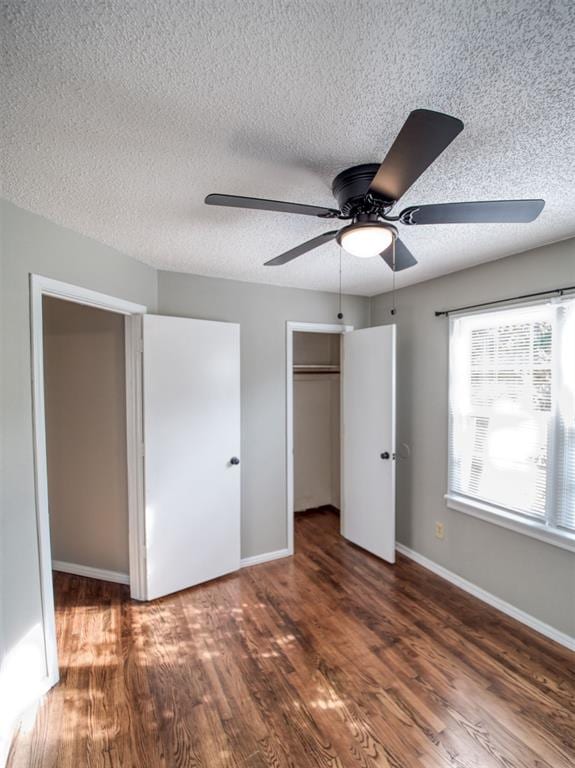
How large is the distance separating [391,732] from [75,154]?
8.91ft

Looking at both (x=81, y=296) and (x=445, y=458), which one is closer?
(x=81, y=296)

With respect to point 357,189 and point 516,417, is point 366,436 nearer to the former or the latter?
point 516,417

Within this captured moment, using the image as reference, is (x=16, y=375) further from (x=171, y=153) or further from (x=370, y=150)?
(x=370, y=150)

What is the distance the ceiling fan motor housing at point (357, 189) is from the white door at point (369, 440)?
1.72 m

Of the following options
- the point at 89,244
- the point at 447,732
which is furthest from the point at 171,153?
the point at 447,732

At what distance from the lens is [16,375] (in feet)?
5.41

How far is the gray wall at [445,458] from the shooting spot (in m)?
2.18

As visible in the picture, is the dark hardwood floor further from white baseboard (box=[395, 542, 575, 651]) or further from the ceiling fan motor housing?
the ceiling fan motor housing

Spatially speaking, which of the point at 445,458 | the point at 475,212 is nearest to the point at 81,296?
the point at 475,212

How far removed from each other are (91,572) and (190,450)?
4.31 ft

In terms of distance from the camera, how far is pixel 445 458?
9.43 feet

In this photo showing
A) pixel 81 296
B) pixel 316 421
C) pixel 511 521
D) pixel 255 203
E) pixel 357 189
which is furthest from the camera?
pixel 316 421

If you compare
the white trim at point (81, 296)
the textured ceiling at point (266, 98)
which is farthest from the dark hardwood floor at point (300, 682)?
the textured ceiling at point (266, 98)

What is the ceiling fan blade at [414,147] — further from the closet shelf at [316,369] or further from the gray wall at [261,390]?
the closet shelf at [316,369]
